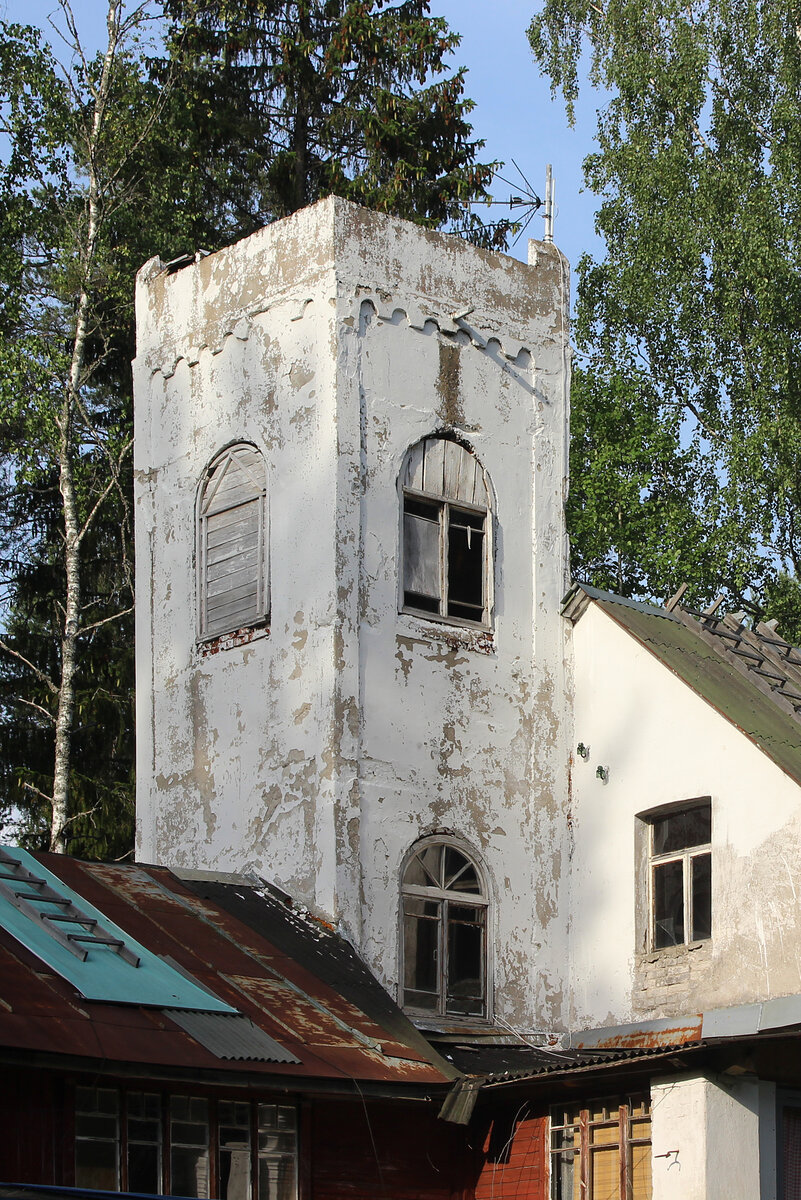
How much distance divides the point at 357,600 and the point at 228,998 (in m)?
4.43

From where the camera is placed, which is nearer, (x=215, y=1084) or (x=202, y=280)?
(x=215, y=1084)

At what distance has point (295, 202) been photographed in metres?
32.0

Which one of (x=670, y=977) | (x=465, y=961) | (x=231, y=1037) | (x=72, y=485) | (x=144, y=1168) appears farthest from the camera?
(x=72, y=485)

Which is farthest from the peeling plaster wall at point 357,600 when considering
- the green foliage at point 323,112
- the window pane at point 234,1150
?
the green foliage at point 323,112

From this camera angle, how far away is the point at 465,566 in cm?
1770

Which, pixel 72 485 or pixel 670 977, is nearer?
pixel 670 977

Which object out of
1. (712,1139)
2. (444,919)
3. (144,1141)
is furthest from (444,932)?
(144,1141)

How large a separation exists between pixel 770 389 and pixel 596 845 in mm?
13030

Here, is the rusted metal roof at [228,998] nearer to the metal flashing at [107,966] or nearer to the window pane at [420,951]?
the metal flashing at [107,966]

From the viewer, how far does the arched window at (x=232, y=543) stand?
17.4 m

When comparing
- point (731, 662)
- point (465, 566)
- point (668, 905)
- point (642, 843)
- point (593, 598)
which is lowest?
point (668, 905)

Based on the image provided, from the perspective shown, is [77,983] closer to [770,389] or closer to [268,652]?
[268,652]

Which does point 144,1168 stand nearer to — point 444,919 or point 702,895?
point 444,919

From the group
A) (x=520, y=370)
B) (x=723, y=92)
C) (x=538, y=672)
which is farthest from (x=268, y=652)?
(x=723, y=92)
